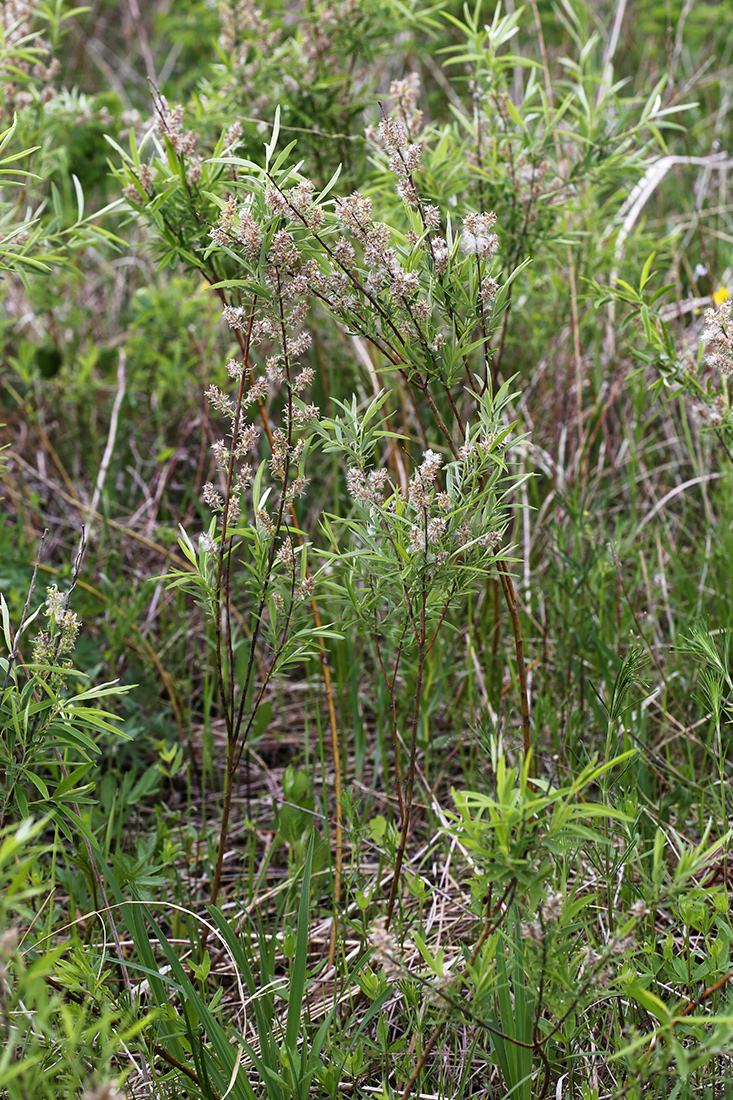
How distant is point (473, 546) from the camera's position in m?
1.30

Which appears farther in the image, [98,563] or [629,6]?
[629,6]

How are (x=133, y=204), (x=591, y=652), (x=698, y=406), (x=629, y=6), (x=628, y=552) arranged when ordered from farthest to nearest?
(x=629, y=6) → (x=628, y=552) → (x=591, y=652) → (x=698, y=406) → (x=133, y=204)

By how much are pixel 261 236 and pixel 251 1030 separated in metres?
1.34

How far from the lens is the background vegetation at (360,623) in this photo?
1.23 meters

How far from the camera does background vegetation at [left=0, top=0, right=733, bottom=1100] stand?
123 cm

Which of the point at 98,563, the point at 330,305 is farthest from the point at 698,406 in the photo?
Result: the point at 98,563

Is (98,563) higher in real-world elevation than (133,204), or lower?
lower

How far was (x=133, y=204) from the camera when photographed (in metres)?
1.51

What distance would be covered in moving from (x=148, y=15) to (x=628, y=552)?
6.04m

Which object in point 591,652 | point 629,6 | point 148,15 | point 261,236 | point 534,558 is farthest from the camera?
point 148,15

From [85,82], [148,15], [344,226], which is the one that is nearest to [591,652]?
[344,226]

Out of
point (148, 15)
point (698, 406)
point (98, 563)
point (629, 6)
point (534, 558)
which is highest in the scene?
point (148, 15)

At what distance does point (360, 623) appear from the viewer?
150 centimetres

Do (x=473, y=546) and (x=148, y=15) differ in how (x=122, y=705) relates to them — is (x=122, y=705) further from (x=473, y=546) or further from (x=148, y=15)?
(x=148, y=15)
